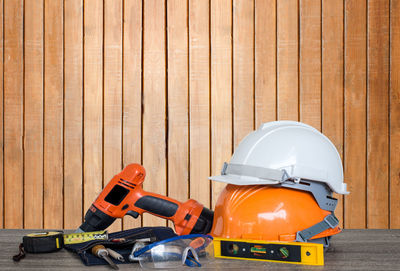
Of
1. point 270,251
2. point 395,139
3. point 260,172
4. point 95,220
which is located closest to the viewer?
point 270,251

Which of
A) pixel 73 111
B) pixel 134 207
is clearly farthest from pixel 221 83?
pixel 134 207

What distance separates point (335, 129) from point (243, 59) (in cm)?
62

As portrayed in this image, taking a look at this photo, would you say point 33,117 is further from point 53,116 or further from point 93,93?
point 93,93

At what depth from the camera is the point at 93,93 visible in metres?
2.38

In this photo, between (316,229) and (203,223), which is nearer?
(316,229)

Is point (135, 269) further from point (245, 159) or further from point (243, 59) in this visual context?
point (243, 59)

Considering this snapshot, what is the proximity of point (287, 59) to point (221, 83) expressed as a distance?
38 centimetres

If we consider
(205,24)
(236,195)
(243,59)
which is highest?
(205,24)

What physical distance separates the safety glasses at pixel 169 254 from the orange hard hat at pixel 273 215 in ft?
0.47

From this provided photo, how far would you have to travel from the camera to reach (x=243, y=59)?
236 cm

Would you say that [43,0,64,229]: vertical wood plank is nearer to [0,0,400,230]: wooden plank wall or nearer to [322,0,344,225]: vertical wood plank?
[0,0,400,230]: wooden plank wall

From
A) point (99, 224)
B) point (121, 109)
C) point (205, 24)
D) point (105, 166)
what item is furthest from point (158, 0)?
point (99, 224)

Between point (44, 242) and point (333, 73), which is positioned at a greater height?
point (333, 73)

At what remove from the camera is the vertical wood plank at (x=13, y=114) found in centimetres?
240
